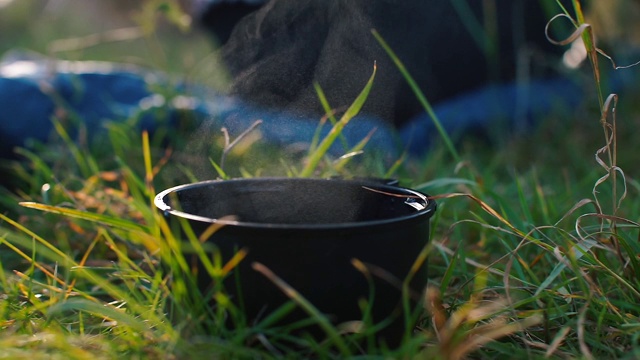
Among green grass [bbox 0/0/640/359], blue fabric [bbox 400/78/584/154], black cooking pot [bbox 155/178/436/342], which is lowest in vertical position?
blue fabric [bbox 400/78/584/154]

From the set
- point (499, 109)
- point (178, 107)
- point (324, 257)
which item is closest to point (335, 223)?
point (324, 257)

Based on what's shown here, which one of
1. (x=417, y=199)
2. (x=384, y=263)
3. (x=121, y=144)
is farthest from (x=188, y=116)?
(x=384, y=263)

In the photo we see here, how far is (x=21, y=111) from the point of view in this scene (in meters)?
2.66

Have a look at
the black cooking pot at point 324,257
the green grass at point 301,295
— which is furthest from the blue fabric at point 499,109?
the black cooking pot at point 324,257

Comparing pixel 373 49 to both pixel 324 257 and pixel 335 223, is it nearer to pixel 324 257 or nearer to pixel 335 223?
pixel 335 223

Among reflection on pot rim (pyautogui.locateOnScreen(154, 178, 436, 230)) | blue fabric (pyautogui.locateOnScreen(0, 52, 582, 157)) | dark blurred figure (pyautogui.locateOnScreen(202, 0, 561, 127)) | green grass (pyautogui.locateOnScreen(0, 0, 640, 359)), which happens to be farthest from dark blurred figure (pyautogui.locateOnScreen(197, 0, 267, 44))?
reflection on pot rim (pyautogui.locateOnScreen(154, 178, 436, 230))

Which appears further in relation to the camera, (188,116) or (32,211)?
(188,116)

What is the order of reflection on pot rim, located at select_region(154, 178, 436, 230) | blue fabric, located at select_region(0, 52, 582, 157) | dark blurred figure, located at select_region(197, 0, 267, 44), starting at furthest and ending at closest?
dark blurred figure, located at select_region(197, 0, 267, 44) → blue fabric, located at select_region(0, 52, 582, 157) → reflection on pot rim, located at select_region(154, 178, 436, 230)

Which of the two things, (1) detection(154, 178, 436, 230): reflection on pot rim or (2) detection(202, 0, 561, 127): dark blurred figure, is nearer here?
(1) detection(154, 178, 436, 230): reflection on pot rim

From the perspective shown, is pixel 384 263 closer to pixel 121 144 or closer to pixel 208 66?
pixel 121 144

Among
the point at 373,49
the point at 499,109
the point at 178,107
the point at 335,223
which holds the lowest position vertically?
the point at 499,109

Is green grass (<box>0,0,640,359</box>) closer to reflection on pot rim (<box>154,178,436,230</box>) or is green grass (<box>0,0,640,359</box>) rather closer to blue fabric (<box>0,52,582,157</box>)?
reflection on pot rim (<box>154,178,436,230</box>)

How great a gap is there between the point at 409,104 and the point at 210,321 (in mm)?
2239

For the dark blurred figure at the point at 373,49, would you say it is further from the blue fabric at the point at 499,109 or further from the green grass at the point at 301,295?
the green grass at the point at 301,295
